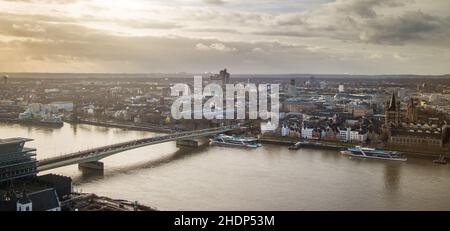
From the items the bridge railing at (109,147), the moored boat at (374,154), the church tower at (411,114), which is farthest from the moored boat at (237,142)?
the church tower at (411,114)

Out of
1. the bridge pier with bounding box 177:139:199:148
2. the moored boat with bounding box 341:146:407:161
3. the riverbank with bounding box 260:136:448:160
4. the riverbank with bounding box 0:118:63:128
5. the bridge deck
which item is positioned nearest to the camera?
Result: the bridge deck

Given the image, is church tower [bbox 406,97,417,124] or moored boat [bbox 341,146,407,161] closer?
moored boat [bbox 341,146,407,161]

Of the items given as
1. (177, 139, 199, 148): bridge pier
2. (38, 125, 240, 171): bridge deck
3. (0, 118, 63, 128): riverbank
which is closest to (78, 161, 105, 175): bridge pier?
(38, 125, 240, 171): bridge deck

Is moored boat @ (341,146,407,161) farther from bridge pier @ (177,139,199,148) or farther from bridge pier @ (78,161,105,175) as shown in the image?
bridge pier @ (78,161,105,175)

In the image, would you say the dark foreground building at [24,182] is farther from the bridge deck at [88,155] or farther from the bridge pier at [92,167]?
the bridge pier at [92,167]
